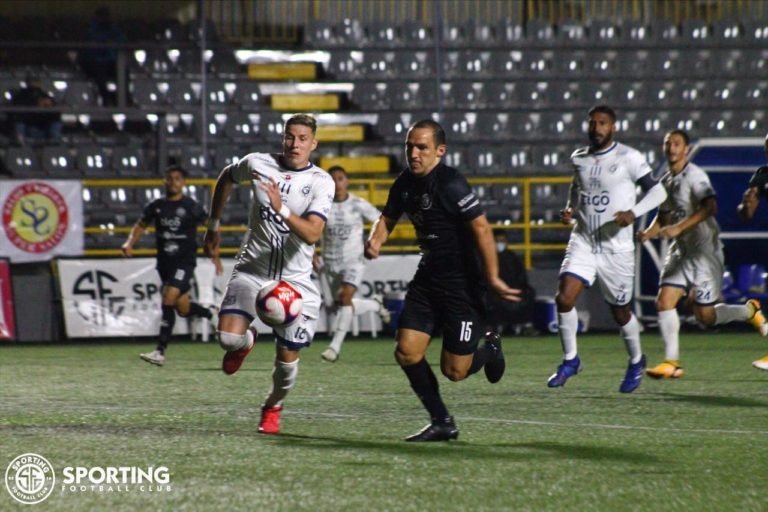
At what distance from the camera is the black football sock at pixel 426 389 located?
768 cm

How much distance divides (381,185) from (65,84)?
17.6 feet

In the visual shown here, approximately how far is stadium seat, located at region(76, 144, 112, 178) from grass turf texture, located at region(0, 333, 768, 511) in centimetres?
828

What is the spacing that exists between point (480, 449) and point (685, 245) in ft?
17.2

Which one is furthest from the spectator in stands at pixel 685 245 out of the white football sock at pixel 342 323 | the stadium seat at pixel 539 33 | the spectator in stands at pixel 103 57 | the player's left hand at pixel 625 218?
the stadium seat at pixel 539 33

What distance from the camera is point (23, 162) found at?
2120 centimetres

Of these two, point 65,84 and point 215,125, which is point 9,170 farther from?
point 215,125

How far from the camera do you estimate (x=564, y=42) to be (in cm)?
2472

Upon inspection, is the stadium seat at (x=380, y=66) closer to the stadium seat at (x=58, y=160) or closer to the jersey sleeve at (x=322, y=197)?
the stadium seat at (x=58, y=160)

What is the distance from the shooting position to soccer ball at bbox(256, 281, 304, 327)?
7711mm

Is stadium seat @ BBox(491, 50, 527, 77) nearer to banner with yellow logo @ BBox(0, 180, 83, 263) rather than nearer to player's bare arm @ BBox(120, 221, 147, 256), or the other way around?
banner with yellow logo @ BBox(0, 180, 83, 263)

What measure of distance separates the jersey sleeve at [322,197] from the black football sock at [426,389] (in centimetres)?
101

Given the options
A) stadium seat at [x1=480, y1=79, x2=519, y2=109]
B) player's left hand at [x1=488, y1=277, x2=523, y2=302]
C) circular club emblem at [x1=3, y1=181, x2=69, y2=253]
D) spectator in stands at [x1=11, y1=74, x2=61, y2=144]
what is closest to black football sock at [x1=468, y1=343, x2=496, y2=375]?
player's left hand at [x1=488, y1=277, x2=523, y2=302]

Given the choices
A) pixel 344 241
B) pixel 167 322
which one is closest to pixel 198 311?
pixel 167 322

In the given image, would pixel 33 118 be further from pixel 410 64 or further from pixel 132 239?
pixel 132 239
